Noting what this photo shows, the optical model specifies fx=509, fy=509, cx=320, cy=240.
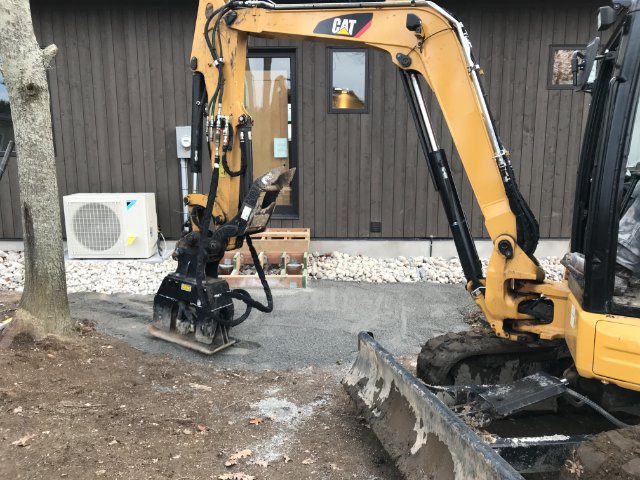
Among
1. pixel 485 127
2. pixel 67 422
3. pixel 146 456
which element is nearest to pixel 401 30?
pixel 485 127

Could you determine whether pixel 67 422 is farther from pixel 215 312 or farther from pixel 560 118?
pixel 560 118

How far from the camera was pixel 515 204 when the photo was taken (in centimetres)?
302

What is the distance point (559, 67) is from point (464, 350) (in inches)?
237

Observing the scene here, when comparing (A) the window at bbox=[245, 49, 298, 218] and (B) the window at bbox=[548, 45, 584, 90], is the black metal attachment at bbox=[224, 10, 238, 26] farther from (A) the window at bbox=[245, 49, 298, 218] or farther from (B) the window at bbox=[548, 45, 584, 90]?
(B) the window at bbox=[548, 45, 584, 90]

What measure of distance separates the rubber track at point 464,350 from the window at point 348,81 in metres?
4.98

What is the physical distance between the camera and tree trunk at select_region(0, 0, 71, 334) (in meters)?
4.14

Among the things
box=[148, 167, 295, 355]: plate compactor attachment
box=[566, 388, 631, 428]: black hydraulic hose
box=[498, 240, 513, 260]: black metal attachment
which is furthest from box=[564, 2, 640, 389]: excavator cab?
box=[148, 167, 295, 355]: plate compactor attachment

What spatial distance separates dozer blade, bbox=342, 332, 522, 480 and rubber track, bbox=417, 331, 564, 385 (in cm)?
41

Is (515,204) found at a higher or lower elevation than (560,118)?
lower

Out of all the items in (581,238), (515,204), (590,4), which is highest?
(590,4)

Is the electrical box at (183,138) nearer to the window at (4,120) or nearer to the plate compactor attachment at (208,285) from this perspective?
the window at (4,120)

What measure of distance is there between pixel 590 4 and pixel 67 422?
8.20 m

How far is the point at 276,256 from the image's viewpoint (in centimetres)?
704

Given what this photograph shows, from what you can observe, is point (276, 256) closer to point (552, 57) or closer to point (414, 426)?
point (414, 426)
